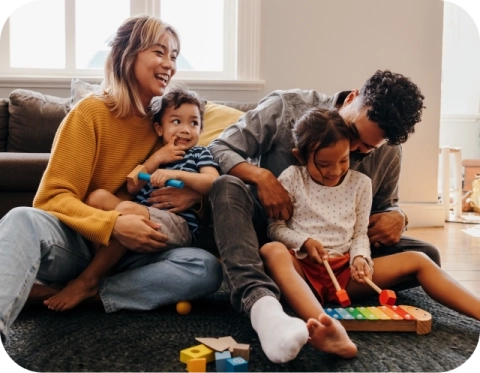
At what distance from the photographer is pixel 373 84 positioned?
55.4 inches

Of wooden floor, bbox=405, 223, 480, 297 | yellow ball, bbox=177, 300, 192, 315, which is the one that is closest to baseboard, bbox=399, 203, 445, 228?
wooden floor, bbox=405, 223, 480, 297

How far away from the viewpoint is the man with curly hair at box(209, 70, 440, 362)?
109 centimetres

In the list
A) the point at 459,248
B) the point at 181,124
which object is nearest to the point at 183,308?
the point at 181,124

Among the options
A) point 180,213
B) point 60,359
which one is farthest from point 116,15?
point 60,359

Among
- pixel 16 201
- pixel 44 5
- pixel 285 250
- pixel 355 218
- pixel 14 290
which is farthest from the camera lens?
pixel 44 5

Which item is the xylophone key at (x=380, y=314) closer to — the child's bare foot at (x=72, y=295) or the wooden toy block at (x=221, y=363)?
the wooden toy block at (x=221, y=363)

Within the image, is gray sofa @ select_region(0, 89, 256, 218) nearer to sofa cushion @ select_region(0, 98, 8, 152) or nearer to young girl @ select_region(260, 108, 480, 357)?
sofa cushion @ select_region(0, 98, 8, 152)

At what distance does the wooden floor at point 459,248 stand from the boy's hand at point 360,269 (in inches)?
20.0

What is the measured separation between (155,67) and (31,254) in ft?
2.09

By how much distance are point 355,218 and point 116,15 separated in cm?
208

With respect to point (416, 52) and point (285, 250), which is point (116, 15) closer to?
point (416, 52)

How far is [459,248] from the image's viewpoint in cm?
243

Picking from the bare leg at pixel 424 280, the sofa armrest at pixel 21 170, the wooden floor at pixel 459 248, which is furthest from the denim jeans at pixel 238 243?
the sofa armrest at pixel 21 170

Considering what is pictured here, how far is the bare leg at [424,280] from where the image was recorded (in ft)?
4.31
